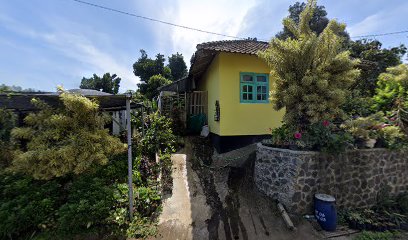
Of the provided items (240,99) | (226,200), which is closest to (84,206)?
(226,200)

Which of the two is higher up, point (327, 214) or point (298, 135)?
point (298, 135)

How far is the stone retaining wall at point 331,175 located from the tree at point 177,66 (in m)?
23.9

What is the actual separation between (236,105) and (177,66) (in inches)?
863

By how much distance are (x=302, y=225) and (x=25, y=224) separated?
6.17m

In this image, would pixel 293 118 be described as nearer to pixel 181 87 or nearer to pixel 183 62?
pixel 181 87

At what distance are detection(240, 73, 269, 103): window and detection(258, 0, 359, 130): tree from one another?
209cm

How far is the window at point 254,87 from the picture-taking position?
25.8 feet

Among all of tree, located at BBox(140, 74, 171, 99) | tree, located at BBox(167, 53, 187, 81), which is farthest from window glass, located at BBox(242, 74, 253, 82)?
tree, located at BBox(167, 53, 187, 81)

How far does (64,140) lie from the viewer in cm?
489

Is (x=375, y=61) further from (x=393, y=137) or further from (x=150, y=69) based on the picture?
(x=150, y=69)

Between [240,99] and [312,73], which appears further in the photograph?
[240,99]

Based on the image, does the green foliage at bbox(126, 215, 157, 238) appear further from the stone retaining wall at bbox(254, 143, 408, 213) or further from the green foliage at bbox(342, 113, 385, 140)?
the green foliage at bbox(342, 113, 385, 140)

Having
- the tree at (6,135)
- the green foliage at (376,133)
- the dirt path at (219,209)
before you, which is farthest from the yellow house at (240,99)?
the tree at (6,135)

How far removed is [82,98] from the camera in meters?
4.92
